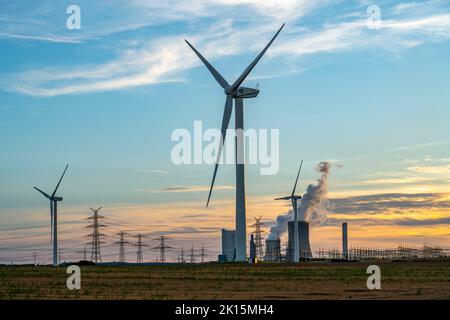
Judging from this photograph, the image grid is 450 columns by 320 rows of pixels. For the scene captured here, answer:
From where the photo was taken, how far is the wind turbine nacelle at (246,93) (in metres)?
160

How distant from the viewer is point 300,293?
Result: 67062 mm

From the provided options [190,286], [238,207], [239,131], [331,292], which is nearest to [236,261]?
[238,207]

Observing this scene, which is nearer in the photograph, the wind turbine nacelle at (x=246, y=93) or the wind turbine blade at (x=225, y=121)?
the wind turbine blade at (x=225, y=121)

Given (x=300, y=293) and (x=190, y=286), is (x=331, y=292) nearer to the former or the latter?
(x=300, y=293)

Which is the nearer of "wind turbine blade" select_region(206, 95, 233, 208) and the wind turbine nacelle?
"wind turbine blade" select_region(206, 95, 233, 208)

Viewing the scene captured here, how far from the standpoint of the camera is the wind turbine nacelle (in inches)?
6299

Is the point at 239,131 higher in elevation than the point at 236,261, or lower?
higher

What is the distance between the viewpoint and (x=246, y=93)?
161 m
